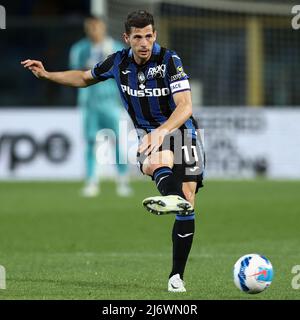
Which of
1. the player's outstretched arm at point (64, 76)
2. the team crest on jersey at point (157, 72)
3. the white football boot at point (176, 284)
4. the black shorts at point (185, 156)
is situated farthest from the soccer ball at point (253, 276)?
the player's outstretched arm at point (64, 76)

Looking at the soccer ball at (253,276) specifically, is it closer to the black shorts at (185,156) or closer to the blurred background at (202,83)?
the black shorts at (185,156)

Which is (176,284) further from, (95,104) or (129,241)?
(95,104)

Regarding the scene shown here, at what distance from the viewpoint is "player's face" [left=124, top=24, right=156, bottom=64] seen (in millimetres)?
7688

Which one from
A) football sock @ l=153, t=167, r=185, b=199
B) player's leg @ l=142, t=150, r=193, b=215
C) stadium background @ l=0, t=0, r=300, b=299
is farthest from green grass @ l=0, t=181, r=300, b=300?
football sock @ l=153, t=167, r=185, b=199

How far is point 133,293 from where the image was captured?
7.42 metres

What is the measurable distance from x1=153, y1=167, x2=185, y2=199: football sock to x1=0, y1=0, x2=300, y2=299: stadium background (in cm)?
116

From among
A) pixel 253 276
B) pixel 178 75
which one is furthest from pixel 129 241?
pixel 253 276

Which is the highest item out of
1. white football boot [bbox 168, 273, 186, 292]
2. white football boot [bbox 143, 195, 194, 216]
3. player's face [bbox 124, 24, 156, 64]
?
player's face [bbox 124, 24, 156, 64]

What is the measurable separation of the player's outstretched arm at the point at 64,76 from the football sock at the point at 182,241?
1.43 meters

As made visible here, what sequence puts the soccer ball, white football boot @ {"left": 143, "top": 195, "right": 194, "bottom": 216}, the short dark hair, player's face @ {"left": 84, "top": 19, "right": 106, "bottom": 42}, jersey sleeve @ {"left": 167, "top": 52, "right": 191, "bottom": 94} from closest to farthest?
1. white football boot @ {"left": 143, "top": 195, "right": 194, "bottom": 216}
2. the soccer ball
3. the short dark hair
4. jersey sleeve @ {"left": 167, "top": 52, "right": 191, "bottom": 94}
5. player's face @ {"left": 84, "top": 19, "right": 106, "bottom": 42}

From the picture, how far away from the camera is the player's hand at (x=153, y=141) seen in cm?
730

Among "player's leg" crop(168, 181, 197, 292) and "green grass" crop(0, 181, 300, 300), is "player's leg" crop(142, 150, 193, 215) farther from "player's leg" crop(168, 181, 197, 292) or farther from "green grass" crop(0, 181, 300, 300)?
"green grass" crop(0, 181, 300, 300)

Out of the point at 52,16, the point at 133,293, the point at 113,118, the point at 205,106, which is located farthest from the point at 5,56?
the point at 133,293

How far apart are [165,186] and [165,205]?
1.63 ft
